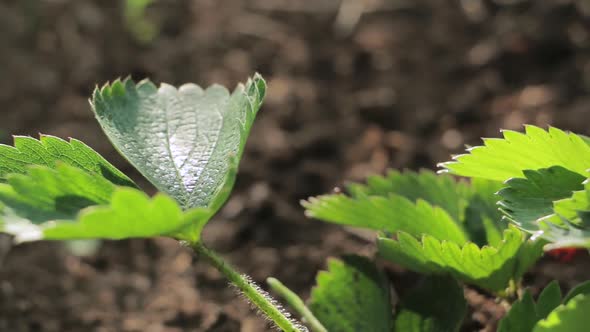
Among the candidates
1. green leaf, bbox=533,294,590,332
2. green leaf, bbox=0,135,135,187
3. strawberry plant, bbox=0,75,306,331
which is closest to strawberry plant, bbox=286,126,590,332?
green leaf, bbox=533,294,590,332

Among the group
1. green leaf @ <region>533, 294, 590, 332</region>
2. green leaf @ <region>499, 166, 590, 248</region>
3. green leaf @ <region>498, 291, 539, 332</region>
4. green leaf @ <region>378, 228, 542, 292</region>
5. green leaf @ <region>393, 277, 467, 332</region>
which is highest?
green leaf @ <region>499, 166, 590, 248</region>

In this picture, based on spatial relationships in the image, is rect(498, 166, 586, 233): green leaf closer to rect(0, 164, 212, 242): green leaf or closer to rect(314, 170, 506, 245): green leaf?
rect(314, 170, 506, 245): green leaf

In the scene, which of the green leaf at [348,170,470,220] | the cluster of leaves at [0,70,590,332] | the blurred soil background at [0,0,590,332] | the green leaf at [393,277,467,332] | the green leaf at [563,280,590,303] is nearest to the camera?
the cluster of leaves at [0,70,590,332]

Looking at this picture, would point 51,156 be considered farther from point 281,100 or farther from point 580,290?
point 281,100

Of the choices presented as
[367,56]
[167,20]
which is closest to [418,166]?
[367,56]

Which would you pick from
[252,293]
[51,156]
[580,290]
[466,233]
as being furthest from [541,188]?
[51,156]

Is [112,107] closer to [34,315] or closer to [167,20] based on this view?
[34,315]

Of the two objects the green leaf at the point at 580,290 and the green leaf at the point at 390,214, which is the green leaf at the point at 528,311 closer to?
the green leaf at the point at 580,290
